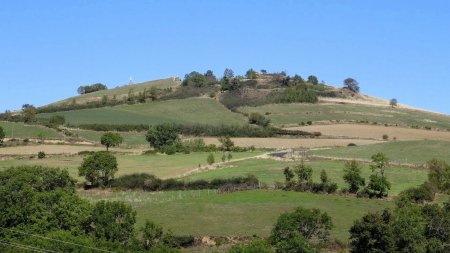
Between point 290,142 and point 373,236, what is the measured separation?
3454 inches

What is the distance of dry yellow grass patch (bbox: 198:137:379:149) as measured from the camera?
481ft

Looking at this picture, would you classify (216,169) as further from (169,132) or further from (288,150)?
(169,132)

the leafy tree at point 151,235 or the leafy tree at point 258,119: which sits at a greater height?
the leafy tree at point 258,119

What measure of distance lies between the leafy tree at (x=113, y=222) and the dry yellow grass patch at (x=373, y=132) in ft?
316

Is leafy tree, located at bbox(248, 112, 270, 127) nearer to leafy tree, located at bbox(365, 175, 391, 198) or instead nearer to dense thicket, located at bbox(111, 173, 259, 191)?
dense thicket, located at bbox(111, 173, 259, 191)

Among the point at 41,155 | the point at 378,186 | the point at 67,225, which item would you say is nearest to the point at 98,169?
the point at 41,155

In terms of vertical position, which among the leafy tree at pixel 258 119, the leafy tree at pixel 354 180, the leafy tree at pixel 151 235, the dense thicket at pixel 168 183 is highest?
the leafy tree at pixel 258 119

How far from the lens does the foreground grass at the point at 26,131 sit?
508 ft

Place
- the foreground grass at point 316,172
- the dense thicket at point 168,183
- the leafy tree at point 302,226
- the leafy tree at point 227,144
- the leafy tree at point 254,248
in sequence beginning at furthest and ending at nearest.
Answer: the leafy tree at point 227,144
the dense thicket at point 168,183
the foreground grass at point 316,172
the leafy tree at point 302,226
the leafy tree at point 254,248

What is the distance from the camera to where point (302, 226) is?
67250 mm

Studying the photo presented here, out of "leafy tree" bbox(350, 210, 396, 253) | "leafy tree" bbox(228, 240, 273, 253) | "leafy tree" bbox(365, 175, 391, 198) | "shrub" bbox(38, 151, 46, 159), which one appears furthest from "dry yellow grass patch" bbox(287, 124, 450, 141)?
"leafy tree" bbox(228, 240, 273, 253)

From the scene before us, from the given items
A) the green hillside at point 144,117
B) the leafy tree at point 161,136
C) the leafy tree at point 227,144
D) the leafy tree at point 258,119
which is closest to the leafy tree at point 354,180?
the leafy tree at point 227,144

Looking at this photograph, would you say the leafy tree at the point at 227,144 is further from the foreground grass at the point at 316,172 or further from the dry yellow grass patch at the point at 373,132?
the dry yellow grass patch at the point at 373,132

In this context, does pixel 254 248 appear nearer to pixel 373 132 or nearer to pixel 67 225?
pixel 67 225
